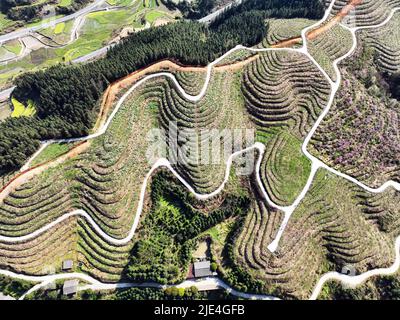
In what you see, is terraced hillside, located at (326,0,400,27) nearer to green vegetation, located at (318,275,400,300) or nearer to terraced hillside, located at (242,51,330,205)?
terraced hillside, located at (242,51,330,205)

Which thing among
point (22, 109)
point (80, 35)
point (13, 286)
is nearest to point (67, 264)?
point (13, 286)

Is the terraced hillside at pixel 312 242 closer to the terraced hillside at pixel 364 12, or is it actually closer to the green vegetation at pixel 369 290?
the green vegetation at pixel 369 290

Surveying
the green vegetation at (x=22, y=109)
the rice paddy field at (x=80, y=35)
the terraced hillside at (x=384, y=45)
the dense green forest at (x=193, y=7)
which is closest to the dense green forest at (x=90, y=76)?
the green vegetation at (x=22, y=109)

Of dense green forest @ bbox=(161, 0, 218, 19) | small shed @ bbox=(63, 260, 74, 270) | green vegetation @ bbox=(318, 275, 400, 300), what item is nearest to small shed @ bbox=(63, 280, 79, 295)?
small shed @ bbox=(63, 260, 74, 270)

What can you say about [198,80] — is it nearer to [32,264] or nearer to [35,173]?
[35,173]

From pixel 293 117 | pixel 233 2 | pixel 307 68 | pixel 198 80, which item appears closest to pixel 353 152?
pixel 293 117
